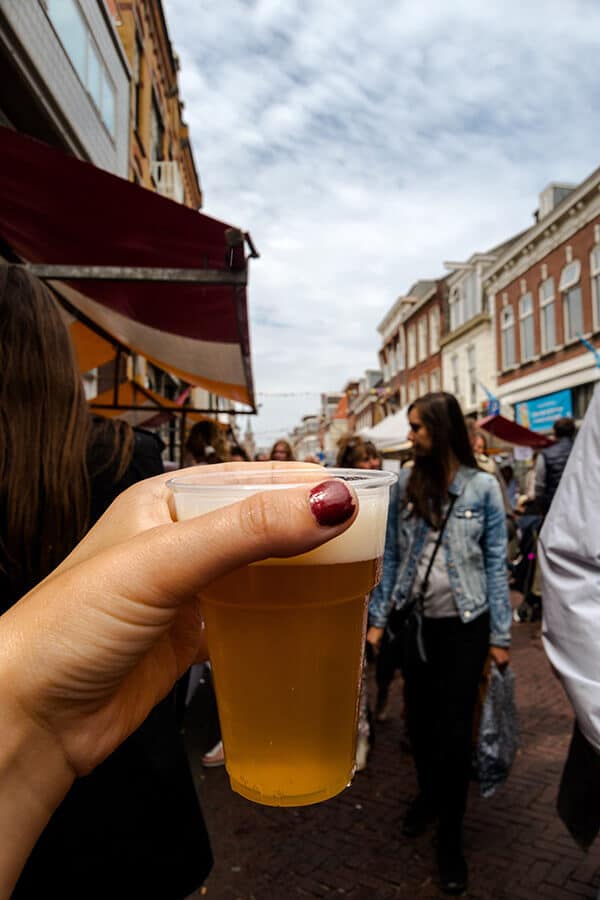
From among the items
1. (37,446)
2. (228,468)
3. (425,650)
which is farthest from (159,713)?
(425,650)

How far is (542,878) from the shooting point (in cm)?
277

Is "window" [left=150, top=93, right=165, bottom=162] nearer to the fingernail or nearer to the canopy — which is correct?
the canopy

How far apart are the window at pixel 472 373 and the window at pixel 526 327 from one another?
4.53 metres

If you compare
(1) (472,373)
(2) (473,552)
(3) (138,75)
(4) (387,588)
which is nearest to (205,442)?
(4) (387,588)

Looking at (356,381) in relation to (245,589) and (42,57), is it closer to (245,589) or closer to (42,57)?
(42,57)

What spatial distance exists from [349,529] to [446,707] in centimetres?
260

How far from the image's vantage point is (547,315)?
20812mm

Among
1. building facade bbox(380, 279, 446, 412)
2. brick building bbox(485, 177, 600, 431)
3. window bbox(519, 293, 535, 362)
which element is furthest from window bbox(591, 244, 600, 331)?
building facade bbox(380, 279, 446, 412)

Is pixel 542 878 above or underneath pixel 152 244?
underneath

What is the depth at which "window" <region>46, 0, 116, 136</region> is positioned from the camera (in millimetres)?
6238

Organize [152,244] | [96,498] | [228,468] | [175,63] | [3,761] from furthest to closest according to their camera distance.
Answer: [175,63], [152,244], [96,498], [228,468], [3,761]

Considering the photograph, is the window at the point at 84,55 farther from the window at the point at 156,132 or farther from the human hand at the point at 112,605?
the human hand at the point at 112,605

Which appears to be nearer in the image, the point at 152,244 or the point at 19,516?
the point at 19,516

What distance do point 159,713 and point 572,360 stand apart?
20.0m
